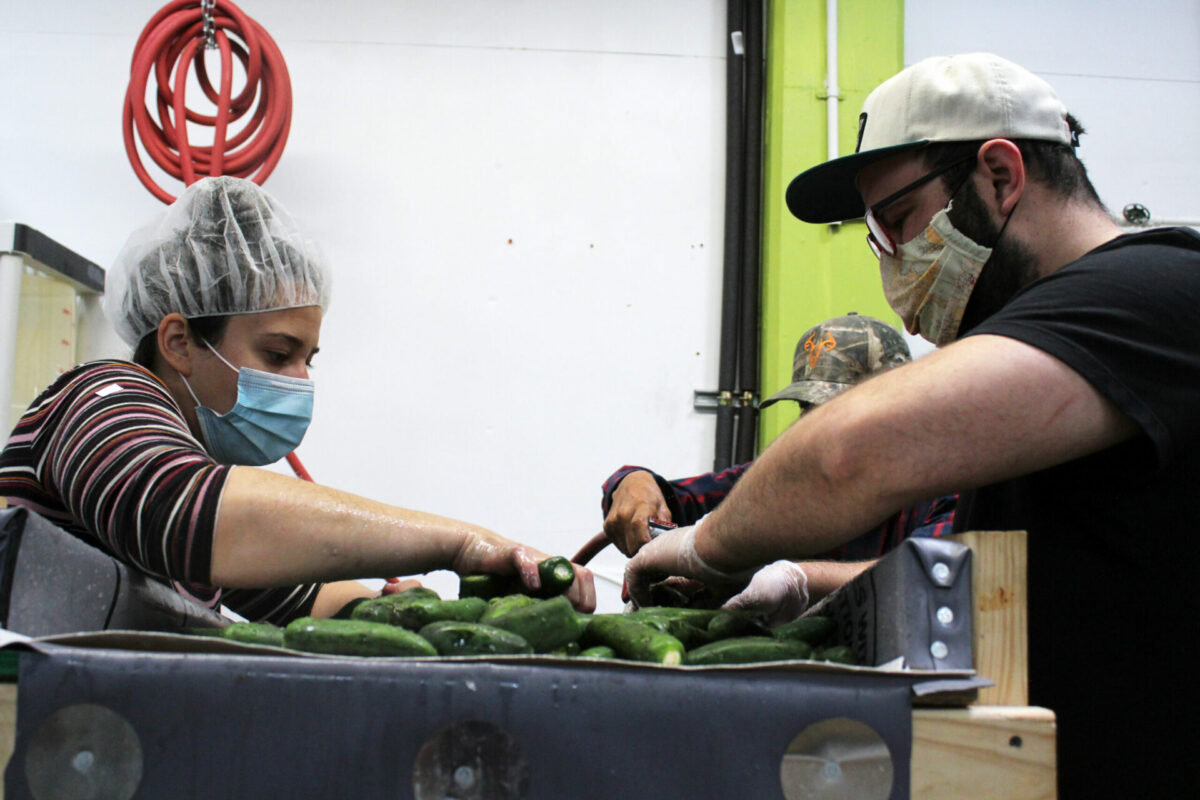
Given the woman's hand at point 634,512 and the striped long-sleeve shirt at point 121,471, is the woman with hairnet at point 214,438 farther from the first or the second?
the woman's hand at point 634,512

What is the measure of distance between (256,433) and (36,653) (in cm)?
117

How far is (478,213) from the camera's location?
12.4 ft

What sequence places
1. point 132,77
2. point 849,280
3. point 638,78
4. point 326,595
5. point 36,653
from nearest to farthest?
point 36,653, point 326,595, point 132,77, point 849,280, point 638,78

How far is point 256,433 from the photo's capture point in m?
1.96

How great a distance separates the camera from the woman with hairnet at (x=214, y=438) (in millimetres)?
1285

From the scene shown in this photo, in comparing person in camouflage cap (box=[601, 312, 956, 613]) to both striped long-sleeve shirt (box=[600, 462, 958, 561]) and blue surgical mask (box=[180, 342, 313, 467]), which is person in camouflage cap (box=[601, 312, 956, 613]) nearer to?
striped long-sleeve shirt (box=[600, 462, 958, 561])

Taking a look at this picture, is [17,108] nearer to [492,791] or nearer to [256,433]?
[256,433]

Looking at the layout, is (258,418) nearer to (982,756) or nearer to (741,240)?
(982,756)

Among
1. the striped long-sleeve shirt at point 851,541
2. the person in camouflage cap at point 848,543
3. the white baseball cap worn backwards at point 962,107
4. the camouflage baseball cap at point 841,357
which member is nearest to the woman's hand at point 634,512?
the person in camouflage cap at point 848,543

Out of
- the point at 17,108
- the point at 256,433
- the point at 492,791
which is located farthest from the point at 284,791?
the point at 17,108

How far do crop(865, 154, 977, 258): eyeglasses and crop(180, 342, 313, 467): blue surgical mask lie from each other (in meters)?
1.23

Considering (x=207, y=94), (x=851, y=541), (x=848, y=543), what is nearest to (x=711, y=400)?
(x=848, y=543)

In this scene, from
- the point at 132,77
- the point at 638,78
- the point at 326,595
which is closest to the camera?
the point at 326,595

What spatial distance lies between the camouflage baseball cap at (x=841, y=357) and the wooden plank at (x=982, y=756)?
1897mm
